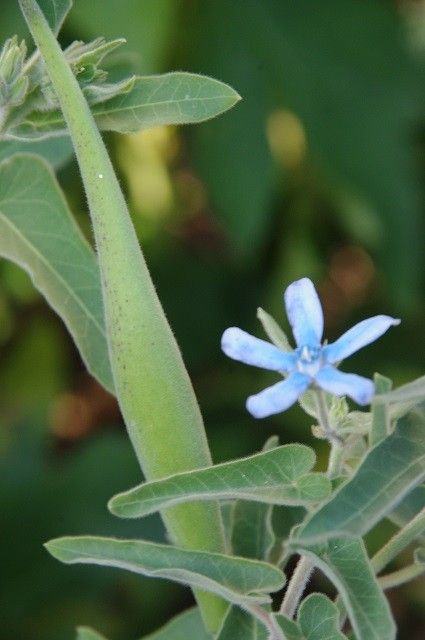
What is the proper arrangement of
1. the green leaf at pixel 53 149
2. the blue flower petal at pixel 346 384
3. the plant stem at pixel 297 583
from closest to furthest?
the blue flower petal at pixel 346 384
the plant stem at pixel 297 583
the green leaf at pixel 53 149

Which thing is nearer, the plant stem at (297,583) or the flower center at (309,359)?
the flower center at (309,359)

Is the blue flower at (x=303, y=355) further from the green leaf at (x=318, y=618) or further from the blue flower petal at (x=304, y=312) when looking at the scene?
the green leaf at (x=318, y=618)

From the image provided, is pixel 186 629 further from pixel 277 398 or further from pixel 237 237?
pixel 237 237

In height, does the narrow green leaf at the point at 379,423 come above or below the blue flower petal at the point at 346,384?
below

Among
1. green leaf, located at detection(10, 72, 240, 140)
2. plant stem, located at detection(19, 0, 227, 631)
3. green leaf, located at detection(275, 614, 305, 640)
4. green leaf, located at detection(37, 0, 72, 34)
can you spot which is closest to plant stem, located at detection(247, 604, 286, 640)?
green leaf, located at detection(275, 614, 305, 640)

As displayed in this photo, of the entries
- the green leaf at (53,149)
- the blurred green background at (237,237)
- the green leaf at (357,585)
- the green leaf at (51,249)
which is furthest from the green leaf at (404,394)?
the blurred green background at (237,237)

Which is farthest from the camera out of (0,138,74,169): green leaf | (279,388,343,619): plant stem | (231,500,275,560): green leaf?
(0,138,74,169): green leaf

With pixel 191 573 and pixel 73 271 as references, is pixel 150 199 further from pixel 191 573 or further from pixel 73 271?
pixel 191 573

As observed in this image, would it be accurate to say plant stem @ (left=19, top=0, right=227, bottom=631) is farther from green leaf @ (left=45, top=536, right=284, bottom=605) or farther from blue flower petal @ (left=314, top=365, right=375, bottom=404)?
blue flower petal @ (left=314, top=365, right=375, bottom=404)
